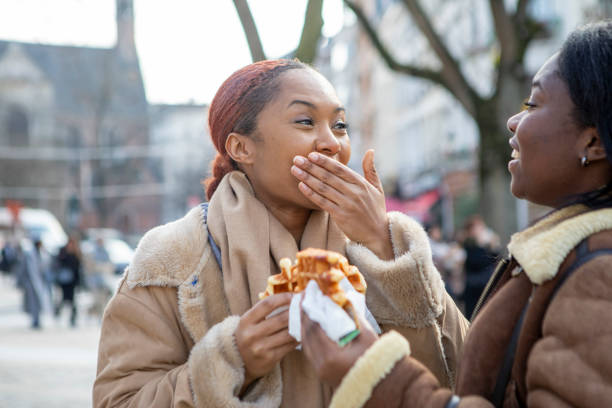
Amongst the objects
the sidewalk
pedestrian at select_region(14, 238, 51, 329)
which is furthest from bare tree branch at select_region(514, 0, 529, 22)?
pedestrian at select_region(14, 238, 51, 329)

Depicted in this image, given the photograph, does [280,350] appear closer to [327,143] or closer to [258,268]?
[258,268]

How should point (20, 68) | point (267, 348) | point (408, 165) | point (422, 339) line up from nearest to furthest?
point (267, 348)
point (422, 339)
point (408, 165)
point (20, 68)

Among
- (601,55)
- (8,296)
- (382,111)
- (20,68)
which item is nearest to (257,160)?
(601,55)

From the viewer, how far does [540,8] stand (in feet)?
77.3

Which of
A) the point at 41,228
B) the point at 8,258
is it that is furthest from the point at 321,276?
the point at 41,228

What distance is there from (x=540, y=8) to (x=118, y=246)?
53.6ft

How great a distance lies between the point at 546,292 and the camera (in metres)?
1.73

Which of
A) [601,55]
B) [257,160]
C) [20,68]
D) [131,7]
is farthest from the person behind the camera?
[20,68]

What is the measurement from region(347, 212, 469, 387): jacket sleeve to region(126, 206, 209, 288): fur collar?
21.3 inches

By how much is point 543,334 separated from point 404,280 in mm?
770

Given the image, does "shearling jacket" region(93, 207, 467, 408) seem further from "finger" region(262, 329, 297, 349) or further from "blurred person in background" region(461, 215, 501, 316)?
"blurred person in background" region(461, 215, 501, 316)

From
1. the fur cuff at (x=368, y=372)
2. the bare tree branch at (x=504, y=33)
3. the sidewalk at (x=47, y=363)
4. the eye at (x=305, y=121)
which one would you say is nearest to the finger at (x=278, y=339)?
the fur cuff at (x=368, y=372)

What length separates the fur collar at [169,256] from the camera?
2432 millimetres

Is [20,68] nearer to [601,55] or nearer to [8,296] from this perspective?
[8,296]
